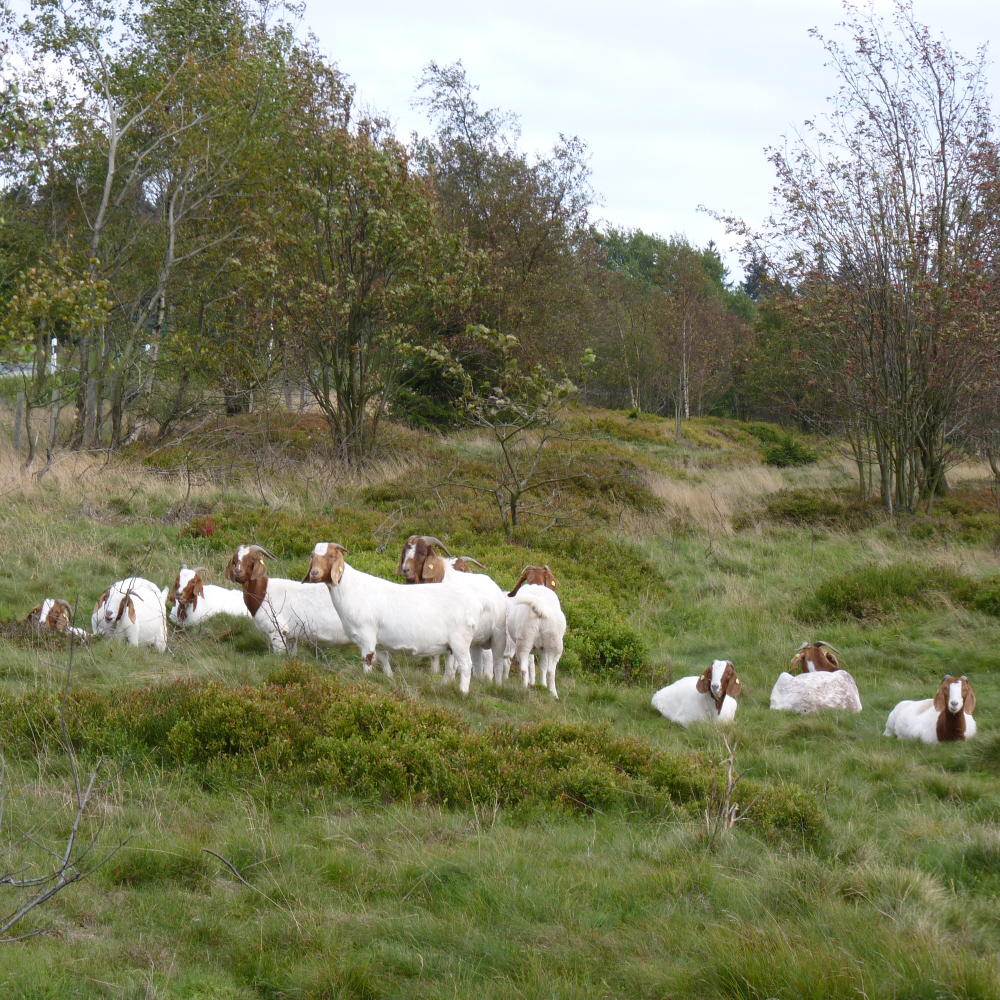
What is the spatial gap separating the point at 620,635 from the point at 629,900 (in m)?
6.31

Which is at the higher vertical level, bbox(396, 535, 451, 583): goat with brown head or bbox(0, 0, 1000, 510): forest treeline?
bbox(0, 0, 1000, 510): forest treeline

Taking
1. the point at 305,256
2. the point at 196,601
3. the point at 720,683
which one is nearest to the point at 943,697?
the point at 720,683

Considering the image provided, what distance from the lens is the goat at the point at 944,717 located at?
7786 mm

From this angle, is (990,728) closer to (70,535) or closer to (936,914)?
(936,914)

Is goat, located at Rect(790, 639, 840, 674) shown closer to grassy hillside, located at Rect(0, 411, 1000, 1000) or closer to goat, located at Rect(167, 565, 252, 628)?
grassy hillside, located at Rect(0, 411, 1000, 1000)

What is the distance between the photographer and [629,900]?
177 inches

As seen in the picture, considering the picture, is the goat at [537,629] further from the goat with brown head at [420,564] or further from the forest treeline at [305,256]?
the forest treeline at [305,256]

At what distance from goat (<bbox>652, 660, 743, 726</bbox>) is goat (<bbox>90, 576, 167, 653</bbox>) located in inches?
185

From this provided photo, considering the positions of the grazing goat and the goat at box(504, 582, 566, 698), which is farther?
the goat at box(504, 582, 566, 698)

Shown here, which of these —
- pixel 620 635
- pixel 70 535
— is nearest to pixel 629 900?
pixel 620 635

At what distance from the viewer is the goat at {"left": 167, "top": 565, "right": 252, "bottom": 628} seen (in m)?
9.85

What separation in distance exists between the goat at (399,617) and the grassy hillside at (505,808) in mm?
312

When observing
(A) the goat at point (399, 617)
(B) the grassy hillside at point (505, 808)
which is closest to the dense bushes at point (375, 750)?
(B) the grassy hillside at point (505, 808)

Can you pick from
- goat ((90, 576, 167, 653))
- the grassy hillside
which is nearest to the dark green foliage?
the grassy hillside
